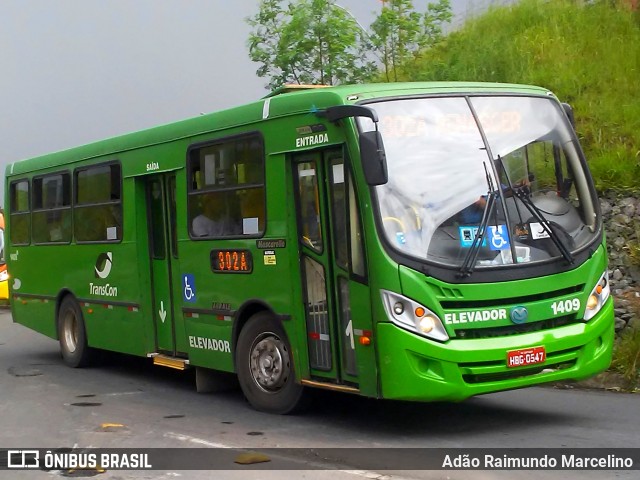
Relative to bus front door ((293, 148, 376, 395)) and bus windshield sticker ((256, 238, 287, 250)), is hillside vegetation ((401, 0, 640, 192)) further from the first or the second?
bus front door ((293, 148, 376, 395))

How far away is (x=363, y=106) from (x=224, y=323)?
313 cm

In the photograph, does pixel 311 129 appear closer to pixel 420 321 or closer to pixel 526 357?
pixel 420 321

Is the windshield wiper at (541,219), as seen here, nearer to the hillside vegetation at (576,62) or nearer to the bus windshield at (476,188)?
the bus windshield at (476,188)

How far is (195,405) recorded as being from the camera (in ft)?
36.4

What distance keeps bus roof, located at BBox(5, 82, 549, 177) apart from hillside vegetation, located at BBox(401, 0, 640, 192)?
5259 millimetres

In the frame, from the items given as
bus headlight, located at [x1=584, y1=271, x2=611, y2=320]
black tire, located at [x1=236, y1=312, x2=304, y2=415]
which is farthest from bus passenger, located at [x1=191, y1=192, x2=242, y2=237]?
bus headlight, located at [x1=584, y1=271, x2=611, y2=320]

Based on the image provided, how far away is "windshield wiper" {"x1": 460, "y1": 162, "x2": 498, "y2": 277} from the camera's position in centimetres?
833

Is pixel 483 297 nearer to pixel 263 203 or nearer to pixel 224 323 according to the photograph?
pixel 263 203

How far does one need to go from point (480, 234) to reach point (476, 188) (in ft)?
1.33

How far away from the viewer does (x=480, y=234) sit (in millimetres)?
8477

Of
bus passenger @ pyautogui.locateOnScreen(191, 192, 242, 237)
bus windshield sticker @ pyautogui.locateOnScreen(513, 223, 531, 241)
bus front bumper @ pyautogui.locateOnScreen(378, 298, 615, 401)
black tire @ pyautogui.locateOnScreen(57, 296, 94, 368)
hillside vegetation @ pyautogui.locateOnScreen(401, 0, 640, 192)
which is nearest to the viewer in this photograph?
bus front bumper @ pyautogui.locateOnScreen(378, 298, 615, 401)

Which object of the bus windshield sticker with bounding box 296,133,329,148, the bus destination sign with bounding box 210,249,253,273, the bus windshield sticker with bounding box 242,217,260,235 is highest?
the bus windshield sticker with bounding box 296,133,329,148

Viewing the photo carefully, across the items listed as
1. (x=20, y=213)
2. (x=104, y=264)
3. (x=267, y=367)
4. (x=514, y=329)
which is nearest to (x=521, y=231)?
(x=514, y=329)

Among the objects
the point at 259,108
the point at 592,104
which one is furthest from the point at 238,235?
the point at 592,104
